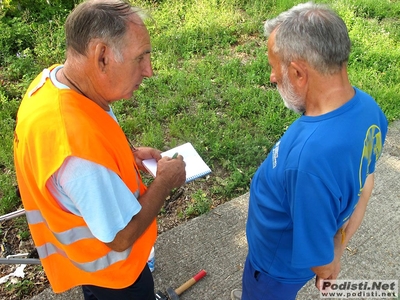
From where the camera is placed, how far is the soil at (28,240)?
2.61 metres

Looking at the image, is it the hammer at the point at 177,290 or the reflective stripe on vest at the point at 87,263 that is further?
the hammer at the point at 177,290

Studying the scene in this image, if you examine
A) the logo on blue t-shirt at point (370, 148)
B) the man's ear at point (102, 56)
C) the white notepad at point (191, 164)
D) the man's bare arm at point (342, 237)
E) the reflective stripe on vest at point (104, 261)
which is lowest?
the man's bare arm at point (342, 237)

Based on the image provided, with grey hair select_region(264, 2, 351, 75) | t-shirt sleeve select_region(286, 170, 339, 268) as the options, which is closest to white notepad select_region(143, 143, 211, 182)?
t-shirt sleeve select_region(286, 170, 339, 268)

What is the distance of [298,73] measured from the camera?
4.84ft

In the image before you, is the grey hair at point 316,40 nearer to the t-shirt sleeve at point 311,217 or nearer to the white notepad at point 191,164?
the t-shirt sleeve at point 311,217

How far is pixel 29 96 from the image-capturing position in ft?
5.06

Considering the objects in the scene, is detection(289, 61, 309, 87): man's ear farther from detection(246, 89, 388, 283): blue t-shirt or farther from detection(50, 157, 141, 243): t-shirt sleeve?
detection(50, 157, 141, 243): t-shirt sleeve

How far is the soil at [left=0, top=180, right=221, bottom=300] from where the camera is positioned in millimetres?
2613

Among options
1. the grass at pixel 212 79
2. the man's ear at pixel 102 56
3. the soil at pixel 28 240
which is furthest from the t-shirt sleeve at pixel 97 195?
the grass at pixel 212 79

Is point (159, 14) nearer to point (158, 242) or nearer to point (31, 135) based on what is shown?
point (158, 242)

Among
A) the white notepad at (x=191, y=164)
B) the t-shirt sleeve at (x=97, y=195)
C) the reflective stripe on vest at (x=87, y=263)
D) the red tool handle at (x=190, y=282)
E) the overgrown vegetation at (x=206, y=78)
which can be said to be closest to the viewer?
the t-shirt sleeve at (x=97, y=195)

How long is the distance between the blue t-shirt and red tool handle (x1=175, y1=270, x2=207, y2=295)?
1.18m

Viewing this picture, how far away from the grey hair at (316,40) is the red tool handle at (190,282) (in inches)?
67.6

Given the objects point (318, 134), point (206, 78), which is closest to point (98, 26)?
point (318, 134)
